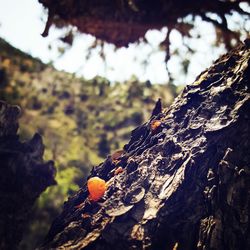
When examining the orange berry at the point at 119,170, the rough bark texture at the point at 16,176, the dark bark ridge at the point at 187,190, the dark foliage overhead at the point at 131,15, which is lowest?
the dark bark ridge at the point at 187,190

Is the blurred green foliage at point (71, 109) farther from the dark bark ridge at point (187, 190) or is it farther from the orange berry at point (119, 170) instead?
the dark bark ridge at point (187, 190)

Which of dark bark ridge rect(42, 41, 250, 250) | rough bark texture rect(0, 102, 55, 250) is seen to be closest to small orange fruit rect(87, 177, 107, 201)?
dark bark ridge rect(42, 41, 250, 250)

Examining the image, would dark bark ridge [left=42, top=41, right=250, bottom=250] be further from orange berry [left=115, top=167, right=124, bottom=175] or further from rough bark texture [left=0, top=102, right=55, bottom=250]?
rough bark texture [left=0, top=102, right=55, bottom=250]

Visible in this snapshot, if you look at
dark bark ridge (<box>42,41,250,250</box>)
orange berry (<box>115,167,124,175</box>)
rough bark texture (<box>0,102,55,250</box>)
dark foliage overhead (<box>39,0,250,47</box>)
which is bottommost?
dark bark ridge (<box>42,41,250,250</box>)

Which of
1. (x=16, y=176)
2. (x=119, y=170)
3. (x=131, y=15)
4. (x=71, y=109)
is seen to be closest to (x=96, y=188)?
(x=119, y=170)

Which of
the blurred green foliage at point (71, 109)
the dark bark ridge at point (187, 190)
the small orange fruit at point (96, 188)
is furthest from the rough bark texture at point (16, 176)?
the blurred green foliage at point (71, 109)

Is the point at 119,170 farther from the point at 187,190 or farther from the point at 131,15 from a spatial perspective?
the point at 131,15
